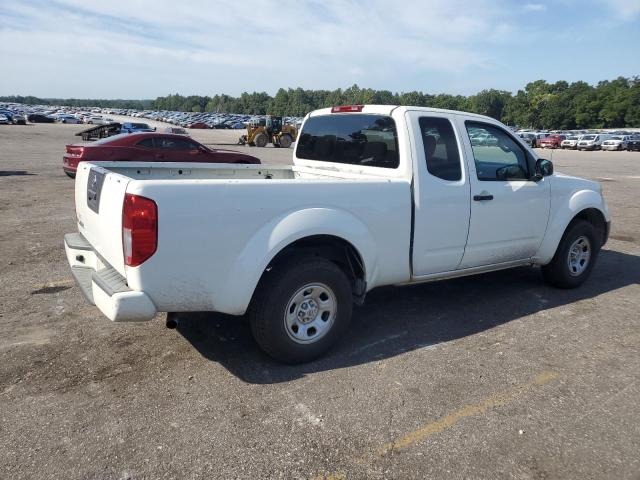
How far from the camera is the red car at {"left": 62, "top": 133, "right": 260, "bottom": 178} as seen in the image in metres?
12.9

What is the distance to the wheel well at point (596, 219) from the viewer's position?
5.68 metres

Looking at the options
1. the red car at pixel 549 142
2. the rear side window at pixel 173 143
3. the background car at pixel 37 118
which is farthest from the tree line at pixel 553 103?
the rear side window at pixel 173 143

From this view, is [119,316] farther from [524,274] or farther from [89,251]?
[524,274]

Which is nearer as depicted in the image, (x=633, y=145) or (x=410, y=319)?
(x=410, y=319)

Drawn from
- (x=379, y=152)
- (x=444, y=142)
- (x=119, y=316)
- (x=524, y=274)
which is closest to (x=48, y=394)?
(x=119, y=316)

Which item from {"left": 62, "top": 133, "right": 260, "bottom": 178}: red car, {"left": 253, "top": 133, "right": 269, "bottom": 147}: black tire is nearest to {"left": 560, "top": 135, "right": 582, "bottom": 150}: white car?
{"left": 253, "top": 133, "right": 269, "bottom": 147}: black tire

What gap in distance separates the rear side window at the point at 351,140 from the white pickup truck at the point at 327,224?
0.02 m

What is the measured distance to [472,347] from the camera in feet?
13.3

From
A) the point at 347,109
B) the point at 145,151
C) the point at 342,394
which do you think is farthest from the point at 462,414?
the point at 145,151

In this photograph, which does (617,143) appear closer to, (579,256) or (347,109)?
(579,256)

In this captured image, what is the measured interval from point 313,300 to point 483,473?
1.62 meters

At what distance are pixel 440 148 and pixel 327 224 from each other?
1.45m

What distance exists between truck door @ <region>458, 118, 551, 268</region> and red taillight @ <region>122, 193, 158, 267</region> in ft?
9.10

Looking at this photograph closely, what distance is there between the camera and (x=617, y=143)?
148 ft
